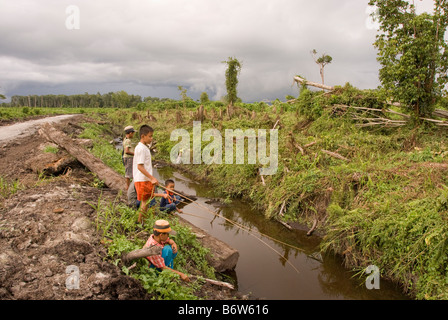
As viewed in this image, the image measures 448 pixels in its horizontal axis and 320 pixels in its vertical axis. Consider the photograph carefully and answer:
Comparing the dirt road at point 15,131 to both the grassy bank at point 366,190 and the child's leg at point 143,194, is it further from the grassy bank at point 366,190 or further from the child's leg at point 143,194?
the child's leg at point 143,194

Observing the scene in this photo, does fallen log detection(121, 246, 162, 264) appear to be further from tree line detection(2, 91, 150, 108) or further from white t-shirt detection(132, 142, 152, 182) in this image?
tree line detection(2, 91, 150, 108)

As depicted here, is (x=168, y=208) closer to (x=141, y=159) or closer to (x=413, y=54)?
(x=141, y=159)

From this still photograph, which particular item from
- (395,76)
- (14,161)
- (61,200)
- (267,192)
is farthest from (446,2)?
(14,161)

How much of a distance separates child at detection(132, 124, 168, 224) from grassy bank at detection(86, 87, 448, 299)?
3.61 meters

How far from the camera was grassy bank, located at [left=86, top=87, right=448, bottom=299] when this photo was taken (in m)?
4.50

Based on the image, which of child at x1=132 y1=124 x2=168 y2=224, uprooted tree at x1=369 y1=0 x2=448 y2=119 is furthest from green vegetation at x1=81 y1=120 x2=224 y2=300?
uprooted tree at x1=369 y1=0 x2=448 y2=119

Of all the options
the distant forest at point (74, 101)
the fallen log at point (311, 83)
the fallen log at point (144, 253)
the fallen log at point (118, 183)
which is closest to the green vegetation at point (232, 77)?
the fallen log at point (311, 83)

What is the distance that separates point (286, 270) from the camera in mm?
5289

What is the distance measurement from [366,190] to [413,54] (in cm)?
513

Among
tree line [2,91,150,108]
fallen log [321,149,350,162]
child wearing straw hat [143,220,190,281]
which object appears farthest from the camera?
tree line [2,91,150,108]

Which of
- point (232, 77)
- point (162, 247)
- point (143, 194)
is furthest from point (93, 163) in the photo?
point (232, 77)

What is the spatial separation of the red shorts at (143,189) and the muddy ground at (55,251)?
0.82m
